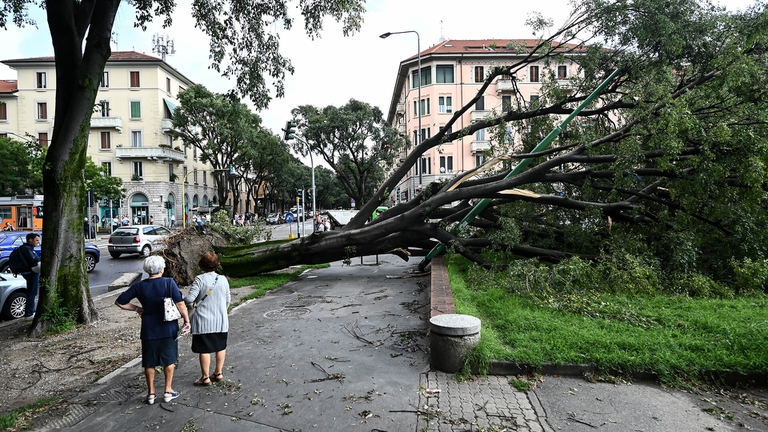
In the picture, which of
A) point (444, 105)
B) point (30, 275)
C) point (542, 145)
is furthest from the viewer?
point (444, 105)

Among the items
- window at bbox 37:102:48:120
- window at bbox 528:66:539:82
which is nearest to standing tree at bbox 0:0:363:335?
window at bbox 528:66:539:82

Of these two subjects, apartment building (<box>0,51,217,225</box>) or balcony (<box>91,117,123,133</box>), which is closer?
apartment building (<box>0,51,217,225</box>)

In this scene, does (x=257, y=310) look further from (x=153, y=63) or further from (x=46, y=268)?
(x=153, y=63)

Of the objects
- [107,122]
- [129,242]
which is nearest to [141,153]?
[107,122]

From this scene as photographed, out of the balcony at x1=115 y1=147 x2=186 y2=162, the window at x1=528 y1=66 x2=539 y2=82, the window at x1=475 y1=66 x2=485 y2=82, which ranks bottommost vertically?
the balcony at x1=115 y1=147 x2=186 y2=162

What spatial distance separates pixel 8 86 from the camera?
4784 cm

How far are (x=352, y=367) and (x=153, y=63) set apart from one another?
49796 mm

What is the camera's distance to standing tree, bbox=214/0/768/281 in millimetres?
7660

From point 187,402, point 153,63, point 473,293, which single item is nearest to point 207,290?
point 187,402

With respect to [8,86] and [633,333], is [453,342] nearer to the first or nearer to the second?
[633,333]

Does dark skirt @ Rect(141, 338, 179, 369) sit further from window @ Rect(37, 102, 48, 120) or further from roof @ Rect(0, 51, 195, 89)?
window @ Rect(37, 102, 48, 120)

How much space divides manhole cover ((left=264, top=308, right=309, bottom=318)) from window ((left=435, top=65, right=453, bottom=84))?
128ft

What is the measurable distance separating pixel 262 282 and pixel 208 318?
7.12 meters

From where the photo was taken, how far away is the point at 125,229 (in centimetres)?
2016
